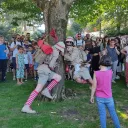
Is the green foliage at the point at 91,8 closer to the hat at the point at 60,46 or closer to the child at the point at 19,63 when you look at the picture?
the child at the point at 19,63

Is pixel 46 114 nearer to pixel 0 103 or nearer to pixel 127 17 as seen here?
pixel 0 103

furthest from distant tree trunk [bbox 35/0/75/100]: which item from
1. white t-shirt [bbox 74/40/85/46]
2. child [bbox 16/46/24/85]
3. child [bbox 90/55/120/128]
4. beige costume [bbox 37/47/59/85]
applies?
white t-shirt [bbox 74/40/85/46]

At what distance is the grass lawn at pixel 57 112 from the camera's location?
595 centimetres

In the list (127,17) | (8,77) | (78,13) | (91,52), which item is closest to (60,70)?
(91,52)

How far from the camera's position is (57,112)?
6.75 metres

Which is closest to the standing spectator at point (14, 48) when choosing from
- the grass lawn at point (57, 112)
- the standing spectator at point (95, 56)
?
the grass lawn at point (57, 112)

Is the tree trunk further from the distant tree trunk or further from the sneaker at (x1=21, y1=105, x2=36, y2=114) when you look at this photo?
the sneaker at (x1=21, y1=105, x2=36, y2=114)

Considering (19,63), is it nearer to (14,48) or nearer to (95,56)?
(14,48)

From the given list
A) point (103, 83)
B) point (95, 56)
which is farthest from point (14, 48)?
point (103, 83)

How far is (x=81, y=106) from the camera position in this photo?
23.6ft

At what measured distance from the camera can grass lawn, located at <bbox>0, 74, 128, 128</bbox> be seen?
234 inches

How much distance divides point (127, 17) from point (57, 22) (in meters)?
19.1

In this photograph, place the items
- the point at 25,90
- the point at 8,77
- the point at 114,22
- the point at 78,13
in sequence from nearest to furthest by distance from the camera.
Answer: the point at 25,90
the point at 8,77
the point at 78,13
the point at 114,22

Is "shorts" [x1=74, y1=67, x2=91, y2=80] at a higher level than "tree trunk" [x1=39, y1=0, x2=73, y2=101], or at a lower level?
lower
